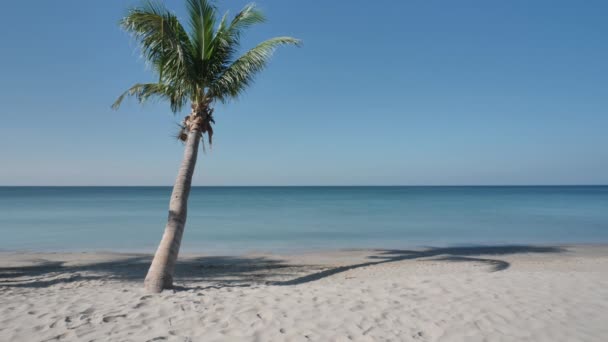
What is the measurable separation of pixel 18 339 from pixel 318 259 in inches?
357

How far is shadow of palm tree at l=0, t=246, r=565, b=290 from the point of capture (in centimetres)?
855

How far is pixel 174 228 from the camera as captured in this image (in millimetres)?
7234

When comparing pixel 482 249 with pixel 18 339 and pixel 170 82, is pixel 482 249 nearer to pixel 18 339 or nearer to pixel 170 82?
pixel 170 82

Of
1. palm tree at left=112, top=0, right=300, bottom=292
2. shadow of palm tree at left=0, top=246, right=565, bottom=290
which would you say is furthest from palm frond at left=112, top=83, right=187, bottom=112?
shadow of palm tree at left=0, top=246, right=565, bottom=290

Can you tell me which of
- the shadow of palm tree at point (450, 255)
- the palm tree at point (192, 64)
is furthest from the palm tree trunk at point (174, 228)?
the shadow of palm tree at point (450, 255)

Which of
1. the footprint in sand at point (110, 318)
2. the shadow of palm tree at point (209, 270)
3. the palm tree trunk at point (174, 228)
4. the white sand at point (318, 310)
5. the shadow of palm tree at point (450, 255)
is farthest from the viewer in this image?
the shadow of palm tree at point (450, 255)

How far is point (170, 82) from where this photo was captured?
8312 mm

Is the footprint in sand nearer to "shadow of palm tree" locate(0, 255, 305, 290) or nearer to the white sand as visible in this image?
the white sand

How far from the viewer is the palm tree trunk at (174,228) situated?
6.68m

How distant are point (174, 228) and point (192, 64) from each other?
3.40 metres

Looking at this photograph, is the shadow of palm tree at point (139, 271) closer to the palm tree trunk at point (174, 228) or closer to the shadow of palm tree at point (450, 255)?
the palm tree trunk at point (174, 228)

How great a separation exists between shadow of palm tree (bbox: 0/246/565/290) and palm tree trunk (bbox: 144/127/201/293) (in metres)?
0.51

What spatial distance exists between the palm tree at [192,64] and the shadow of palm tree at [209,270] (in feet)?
5.42

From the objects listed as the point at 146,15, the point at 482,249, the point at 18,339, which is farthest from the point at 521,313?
the point at 482,249
